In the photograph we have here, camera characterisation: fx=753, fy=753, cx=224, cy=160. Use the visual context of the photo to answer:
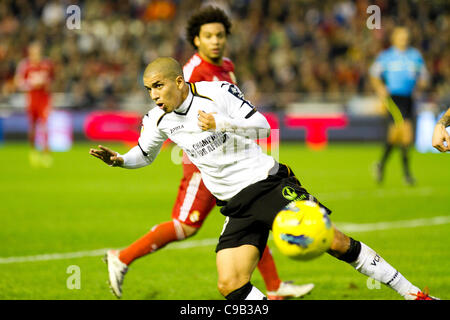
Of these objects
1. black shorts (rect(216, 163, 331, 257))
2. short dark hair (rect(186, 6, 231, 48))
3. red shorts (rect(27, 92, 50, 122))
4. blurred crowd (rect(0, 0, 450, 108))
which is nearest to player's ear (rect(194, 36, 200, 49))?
short dark hair (rect(186, 6, 231, 48))

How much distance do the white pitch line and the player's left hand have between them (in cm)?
327

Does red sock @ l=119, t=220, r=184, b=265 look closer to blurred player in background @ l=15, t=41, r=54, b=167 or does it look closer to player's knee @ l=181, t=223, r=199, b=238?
player's knee @ l=181, t=223, r=199, b=238

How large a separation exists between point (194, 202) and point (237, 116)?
1.32m

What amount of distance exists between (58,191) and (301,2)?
559 inches

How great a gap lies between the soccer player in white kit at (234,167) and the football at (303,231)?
9.1 inches

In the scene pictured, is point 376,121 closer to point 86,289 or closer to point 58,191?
point 58,191

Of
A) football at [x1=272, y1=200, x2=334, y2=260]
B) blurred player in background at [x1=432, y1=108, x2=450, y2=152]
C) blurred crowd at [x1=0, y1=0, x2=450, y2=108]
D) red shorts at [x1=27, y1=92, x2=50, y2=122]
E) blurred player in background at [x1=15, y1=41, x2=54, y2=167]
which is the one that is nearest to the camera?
football at [x1=272, y1=200, x2=334, y2=260]

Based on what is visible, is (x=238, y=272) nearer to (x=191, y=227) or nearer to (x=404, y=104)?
(x=191, y=227)

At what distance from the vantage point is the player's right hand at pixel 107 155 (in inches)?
191

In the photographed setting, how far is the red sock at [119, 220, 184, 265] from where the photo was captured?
5809mm

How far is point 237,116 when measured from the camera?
15.3 ft

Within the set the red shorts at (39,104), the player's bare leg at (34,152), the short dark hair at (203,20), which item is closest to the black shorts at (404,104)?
the short dark hair at (203,20)

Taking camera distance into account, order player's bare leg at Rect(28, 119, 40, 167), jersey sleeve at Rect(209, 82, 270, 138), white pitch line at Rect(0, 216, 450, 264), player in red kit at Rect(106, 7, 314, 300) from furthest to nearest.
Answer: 1. player's bare leg at Rect(28, 119, 40, 167)
2. white pitch line at Rect(0, 216, 450, 264)
3. player in red kit at Rect(106, 7, 314, 300)
4. jersey sleeve at Rect(209, 82, 270, 138)

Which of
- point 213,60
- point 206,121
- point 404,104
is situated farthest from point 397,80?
point 206,121
